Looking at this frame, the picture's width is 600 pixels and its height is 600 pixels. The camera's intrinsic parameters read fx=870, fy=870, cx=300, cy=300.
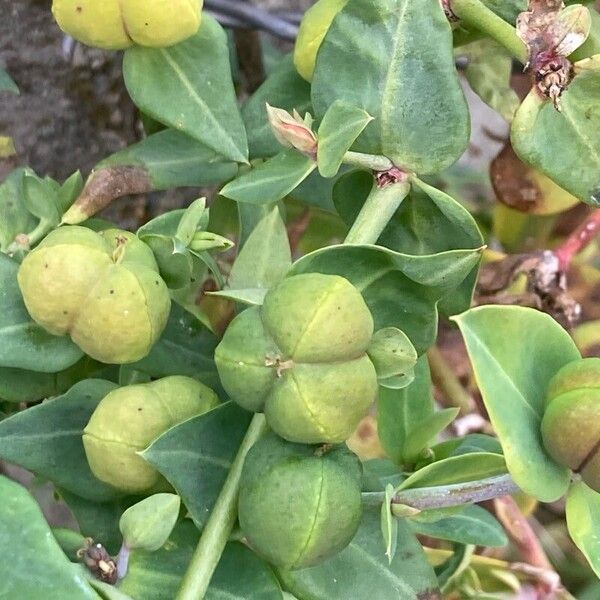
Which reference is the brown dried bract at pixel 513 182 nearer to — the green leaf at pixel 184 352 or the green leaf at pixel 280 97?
the green leaf at pixel 280 97

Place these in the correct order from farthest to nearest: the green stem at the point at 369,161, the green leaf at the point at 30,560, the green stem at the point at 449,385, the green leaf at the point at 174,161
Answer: the green stem at the point at 449,385, the green leaf at the point at 174,161, the green stem at the point at 369,161, the green leaf at the point at 30,560

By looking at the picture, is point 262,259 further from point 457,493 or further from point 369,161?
point 457,493

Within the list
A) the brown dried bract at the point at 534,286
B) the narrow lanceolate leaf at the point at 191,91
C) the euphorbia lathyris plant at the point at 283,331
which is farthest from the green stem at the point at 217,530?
the brown dried bract at the point at 534,286

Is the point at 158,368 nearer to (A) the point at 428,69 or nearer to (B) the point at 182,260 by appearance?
(B) the point at 182,260

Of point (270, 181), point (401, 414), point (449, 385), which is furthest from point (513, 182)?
point (270, 181)

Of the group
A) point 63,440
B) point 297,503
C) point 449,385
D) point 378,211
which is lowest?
point 449,385
